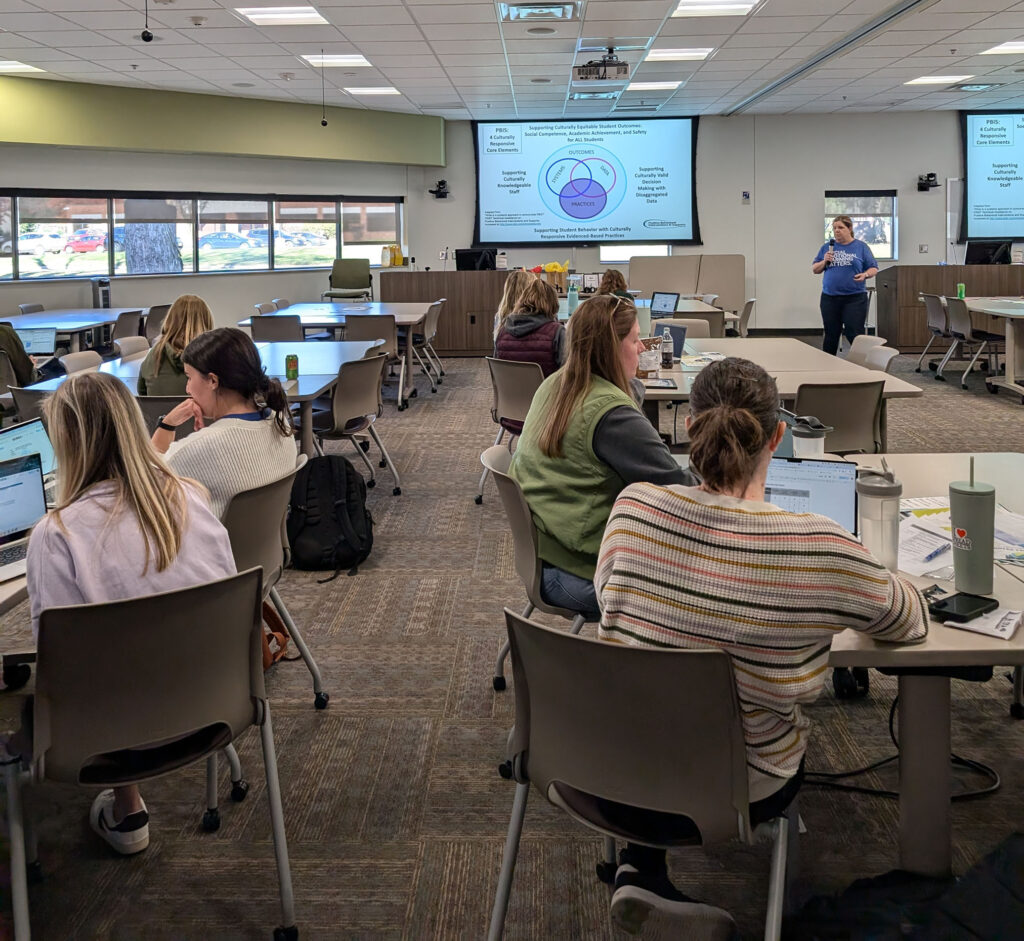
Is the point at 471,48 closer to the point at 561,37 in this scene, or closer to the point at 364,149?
the point at 561,37

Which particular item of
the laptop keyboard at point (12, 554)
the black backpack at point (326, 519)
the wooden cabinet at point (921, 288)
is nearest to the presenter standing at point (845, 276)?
the wooden cabinet at point (921, 288)

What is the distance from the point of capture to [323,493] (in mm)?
4586

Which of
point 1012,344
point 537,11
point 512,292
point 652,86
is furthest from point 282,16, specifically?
point 1012,344

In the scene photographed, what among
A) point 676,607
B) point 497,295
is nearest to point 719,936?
point 676,607

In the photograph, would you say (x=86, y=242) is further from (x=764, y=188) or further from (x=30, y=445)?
(x=30, y=445)

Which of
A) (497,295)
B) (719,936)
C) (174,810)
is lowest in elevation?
(174,810)

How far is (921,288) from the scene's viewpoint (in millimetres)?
11883

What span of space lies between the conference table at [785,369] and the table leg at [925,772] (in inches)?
74.4

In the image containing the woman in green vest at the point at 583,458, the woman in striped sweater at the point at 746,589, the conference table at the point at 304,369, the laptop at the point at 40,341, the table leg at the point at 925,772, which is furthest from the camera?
the laptop at the point at 40,341

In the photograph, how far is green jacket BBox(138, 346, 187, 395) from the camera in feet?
14.6

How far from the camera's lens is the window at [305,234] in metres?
13.5

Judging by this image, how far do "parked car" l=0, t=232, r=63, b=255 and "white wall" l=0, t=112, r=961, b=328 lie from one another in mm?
2262

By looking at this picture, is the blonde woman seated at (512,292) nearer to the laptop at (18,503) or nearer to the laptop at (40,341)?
the laptop at (18,503)

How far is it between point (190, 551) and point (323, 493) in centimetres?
244
